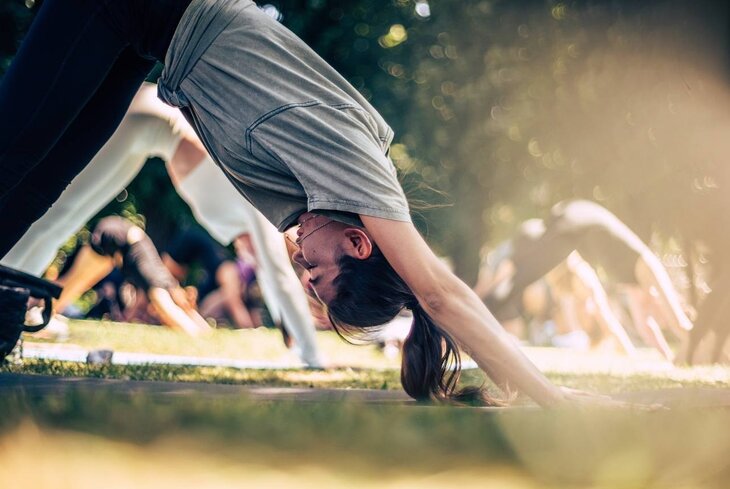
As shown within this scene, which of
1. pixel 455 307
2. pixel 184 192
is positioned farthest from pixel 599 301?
pixel 455 307

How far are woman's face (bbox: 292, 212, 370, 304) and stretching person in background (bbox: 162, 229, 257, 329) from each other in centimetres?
704

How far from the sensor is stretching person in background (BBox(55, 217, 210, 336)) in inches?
293

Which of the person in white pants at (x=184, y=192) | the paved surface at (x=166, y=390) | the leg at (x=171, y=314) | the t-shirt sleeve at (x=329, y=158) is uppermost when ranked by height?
the t-shirt sleeve at (x=329, y=158)

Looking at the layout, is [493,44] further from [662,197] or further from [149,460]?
[149,460]

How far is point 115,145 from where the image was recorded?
4.09m

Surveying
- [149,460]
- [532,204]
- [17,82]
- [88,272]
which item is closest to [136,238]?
[88,272]

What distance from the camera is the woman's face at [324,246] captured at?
7.77ft

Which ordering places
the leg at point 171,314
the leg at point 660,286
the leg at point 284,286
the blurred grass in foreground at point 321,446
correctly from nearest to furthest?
the blurred grass in foreground at point 321,446 → the leg at point 284,286 → the leg at point 660,286 → the leg at point 171,314

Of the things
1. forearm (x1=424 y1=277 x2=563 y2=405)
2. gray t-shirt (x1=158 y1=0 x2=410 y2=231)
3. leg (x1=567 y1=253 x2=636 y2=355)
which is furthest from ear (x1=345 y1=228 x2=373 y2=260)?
leg (x1=567 y1=253 x2=636 y2=355)

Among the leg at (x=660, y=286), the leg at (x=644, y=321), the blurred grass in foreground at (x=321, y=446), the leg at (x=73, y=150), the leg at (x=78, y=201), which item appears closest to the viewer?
the blurred grass in foreground at (x=321, y=446)

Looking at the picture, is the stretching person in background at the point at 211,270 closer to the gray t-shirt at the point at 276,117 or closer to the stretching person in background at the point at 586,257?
the stretching person in background at the point at 586,257

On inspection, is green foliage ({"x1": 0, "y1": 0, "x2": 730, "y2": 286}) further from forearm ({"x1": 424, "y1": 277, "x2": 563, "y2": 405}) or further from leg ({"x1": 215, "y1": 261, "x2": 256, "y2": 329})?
forearm ({"x1": 424, "y1": 277, "x2": 563, "y2": 405})

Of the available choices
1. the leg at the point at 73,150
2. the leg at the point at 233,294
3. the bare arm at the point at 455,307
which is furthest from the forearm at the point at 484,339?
the leg at the point at 233,294

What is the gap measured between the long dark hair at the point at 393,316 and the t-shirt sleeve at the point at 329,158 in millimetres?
311
